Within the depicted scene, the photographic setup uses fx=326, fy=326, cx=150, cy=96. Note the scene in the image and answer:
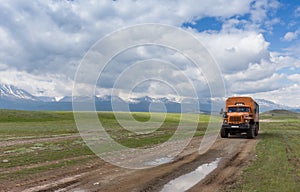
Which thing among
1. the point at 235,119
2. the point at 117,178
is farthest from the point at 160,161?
the point at 235,119

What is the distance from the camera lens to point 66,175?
46.3 feet

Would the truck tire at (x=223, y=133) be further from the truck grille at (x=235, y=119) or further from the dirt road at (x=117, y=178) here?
the dirt road at (x=117, y=178)

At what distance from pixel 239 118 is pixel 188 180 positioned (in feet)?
80.1

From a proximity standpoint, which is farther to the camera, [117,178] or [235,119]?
[235,119]

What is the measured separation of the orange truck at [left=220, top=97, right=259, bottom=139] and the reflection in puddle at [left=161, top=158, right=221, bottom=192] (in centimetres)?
2006

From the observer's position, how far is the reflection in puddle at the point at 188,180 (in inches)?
471

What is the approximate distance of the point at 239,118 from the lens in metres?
36.3

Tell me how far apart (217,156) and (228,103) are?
Answer: 1847 cm

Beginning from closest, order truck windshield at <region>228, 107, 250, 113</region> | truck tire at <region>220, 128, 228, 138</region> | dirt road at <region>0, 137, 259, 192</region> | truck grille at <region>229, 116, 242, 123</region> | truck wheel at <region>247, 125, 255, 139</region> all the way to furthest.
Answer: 1. dirt road at <region>0, 137, 259, 192</region>
2. truck wheel at <region>247, 125, 255, 139</region>
3. truck grille at <region>229, 116, 242, 123</region>
4. truck tire at <region>220, 128, 228, 138</region>
5. truck windshield at <region>228, 107, 250, 113</region>

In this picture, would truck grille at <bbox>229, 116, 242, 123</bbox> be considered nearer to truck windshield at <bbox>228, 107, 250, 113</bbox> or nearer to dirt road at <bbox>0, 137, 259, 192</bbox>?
truck windshield at <bbox>228, 107, 250, 113</bbox>

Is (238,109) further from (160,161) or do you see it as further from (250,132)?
(160,161)

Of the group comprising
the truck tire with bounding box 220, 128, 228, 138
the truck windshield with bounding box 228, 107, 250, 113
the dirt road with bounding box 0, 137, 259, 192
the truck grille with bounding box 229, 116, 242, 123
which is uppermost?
→ the truck windshield with bounding box 228, 107, 250, 113

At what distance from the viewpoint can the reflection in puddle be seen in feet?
39.3

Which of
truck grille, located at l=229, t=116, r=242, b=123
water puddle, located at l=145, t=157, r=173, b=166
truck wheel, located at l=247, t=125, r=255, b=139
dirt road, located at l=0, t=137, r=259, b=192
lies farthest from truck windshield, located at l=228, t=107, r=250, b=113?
water puddle, located at l=145, t=157, r=173, b=166
